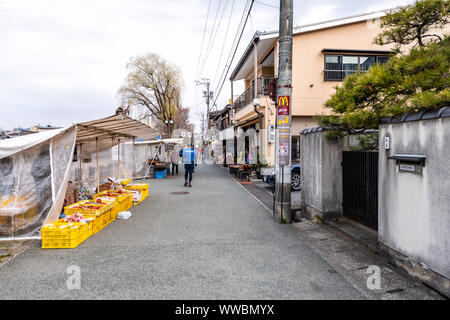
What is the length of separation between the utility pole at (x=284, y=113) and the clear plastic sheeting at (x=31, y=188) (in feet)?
16.5

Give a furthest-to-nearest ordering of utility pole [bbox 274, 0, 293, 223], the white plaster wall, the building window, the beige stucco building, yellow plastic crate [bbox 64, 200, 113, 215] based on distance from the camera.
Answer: the building window, the beige stucco building, utility pole [bbox 274, 0, 293, 223], yellow plastic crate [bbox 64, 200, 113, 215], the white plaster wall

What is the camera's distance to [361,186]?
5754mm

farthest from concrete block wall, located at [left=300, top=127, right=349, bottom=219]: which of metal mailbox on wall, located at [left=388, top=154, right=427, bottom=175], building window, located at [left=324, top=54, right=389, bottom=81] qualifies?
building window, located at [left=324, top=54, right=389, bottom=81]

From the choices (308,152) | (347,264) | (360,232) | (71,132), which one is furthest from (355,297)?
(71,132)

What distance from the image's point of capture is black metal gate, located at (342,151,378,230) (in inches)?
212

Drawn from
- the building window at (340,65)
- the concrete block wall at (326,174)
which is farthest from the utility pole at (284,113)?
the building window at (340,65)

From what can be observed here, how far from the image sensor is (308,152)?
7.07 metres

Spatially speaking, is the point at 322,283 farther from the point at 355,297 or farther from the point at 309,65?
the point at 309,65

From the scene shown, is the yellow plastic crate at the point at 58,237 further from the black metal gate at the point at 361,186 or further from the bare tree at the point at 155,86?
the bare tree at the point at 155,86

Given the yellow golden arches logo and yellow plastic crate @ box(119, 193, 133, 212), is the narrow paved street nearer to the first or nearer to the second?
yellow plastic crate @ box(119, 193, 133, 212)

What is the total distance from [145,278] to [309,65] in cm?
1233

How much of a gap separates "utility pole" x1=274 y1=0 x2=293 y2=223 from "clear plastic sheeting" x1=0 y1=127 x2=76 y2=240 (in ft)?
16.5

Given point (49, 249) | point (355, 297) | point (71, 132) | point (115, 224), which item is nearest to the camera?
point (355, 297)

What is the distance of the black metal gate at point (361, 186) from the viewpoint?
17.6 ft
